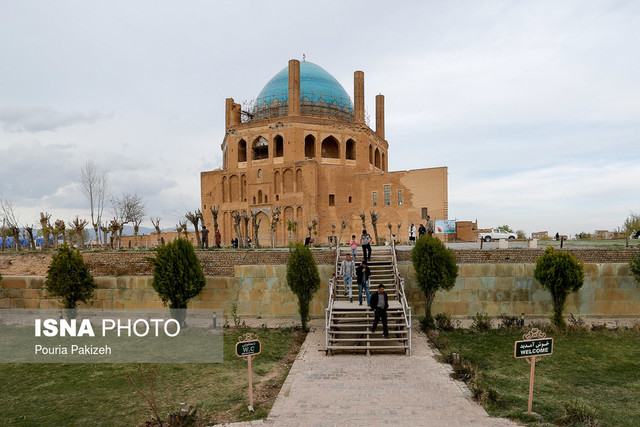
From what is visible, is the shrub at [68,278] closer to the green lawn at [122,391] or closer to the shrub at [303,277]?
the green lawn at [122,391]

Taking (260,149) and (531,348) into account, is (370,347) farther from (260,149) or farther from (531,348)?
(260,149)

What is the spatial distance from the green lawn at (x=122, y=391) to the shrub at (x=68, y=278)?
4.93m

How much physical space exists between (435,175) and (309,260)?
880 inches

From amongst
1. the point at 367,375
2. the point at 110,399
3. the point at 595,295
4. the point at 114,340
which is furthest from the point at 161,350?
the point at 595,295

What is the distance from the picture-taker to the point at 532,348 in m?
7.61

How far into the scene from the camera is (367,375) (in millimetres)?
9703

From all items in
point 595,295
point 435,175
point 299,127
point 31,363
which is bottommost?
point 31,363

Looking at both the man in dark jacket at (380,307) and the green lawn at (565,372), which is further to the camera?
the man in dark jacket at (380,307)

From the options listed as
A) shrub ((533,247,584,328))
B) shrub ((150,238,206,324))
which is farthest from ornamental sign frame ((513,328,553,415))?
shrub ((150,238,206,324))

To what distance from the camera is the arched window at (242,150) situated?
40031 mm

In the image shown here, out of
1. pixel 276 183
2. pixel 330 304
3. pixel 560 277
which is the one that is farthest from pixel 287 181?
pixel 560 277

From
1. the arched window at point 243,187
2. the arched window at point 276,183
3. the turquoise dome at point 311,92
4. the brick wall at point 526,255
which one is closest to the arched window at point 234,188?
the arched window at point 243,187

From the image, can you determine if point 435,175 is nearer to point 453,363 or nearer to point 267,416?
point 453,363

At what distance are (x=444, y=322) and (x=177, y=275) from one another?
352 inches
